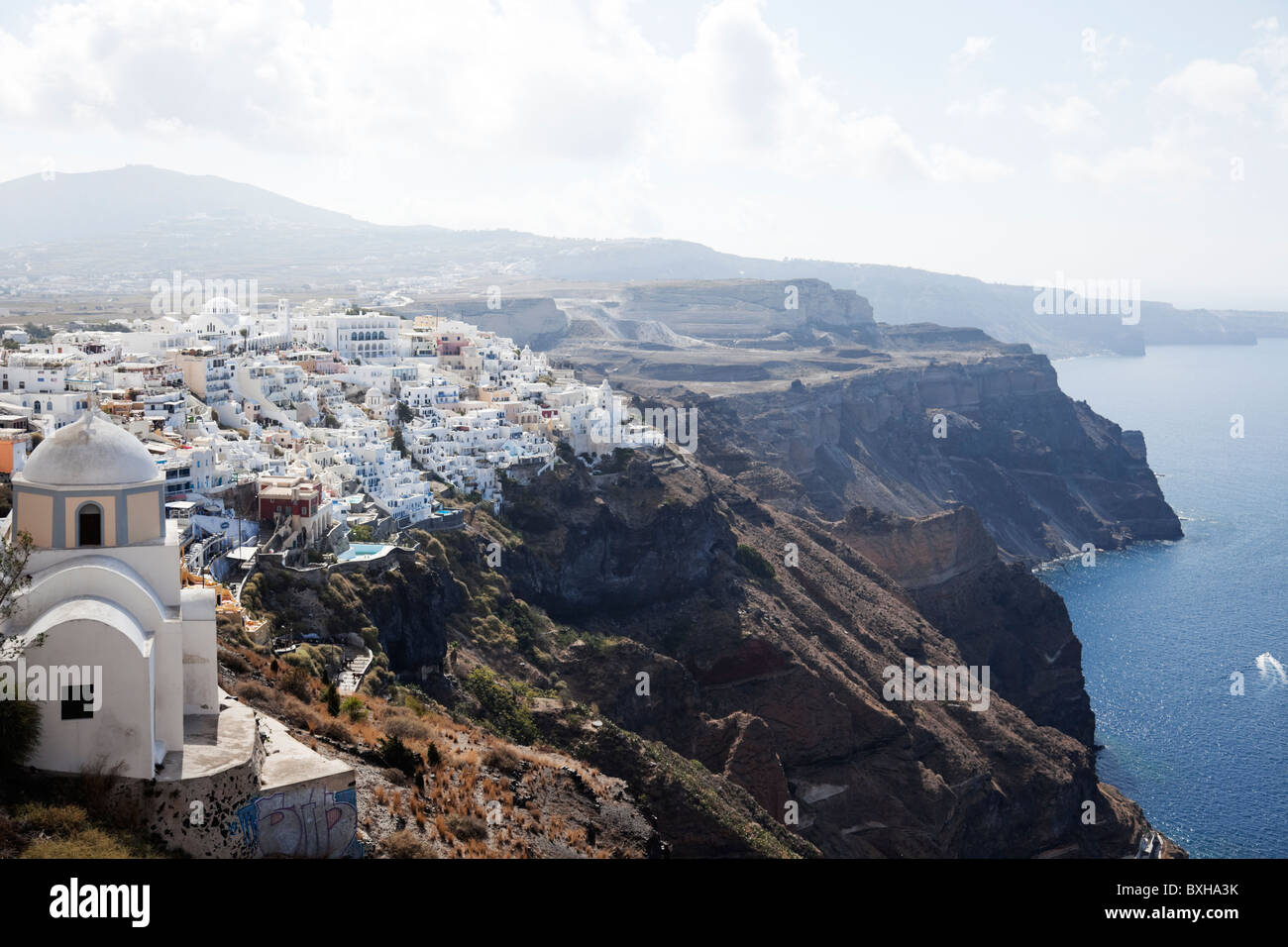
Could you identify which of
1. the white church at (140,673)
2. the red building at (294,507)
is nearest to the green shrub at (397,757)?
the white church at (140,673)

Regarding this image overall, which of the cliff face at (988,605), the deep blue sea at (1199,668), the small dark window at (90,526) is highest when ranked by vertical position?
the small dark window at (90,526)

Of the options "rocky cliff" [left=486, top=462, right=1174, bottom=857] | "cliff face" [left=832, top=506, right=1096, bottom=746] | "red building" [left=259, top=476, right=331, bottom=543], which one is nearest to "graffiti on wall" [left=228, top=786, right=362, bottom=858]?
"red building" [left=259, top=476, right=331, bottom=543]

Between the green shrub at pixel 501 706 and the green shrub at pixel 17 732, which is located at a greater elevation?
the green shrub at pixel 17 732

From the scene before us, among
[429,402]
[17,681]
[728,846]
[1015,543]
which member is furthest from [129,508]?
[1015,543]

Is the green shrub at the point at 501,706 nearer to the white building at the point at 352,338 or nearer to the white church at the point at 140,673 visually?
the white church at the point at 140,673

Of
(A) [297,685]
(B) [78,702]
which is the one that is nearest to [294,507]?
(A) [297,685]

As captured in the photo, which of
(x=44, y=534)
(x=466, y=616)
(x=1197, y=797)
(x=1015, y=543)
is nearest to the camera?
(x=44, y=534)
